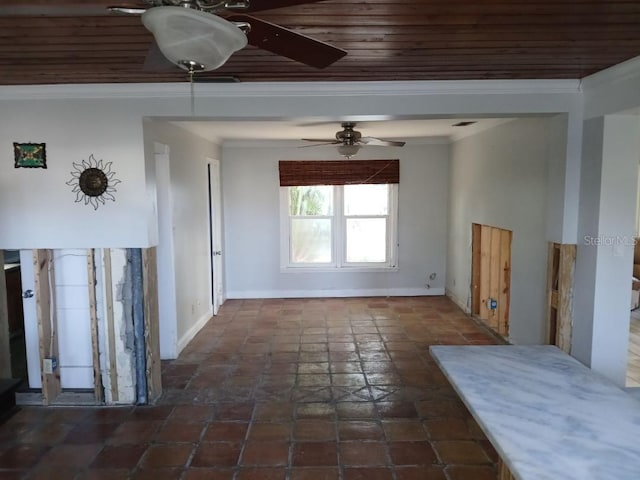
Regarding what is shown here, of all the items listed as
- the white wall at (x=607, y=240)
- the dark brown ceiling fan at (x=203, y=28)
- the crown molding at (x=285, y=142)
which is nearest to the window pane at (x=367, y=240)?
the crown molding at (x=285, y=142)

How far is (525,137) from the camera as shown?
14.0ft

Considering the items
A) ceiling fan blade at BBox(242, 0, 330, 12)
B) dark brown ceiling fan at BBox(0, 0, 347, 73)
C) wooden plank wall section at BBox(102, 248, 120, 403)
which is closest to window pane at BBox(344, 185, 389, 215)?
wooden plank wall section at BBox(102, 248, 120, 403)

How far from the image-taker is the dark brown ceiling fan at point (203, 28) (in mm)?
1224

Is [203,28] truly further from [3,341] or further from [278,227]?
[278,227]

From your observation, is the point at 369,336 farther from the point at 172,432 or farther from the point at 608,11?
the point at 608,11

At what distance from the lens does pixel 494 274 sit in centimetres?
534

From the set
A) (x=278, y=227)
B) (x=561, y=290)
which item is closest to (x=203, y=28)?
(x=561, y=290)

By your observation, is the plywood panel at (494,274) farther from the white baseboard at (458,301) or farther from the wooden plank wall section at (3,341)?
the wooden plank wall section at (3,341)

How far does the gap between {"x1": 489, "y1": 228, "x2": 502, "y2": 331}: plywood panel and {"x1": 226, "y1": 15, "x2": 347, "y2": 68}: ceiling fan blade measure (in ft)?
12.7

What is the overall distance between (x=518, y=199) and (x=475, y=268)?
1.59m

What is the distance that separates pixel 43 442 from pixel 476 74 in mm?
3778

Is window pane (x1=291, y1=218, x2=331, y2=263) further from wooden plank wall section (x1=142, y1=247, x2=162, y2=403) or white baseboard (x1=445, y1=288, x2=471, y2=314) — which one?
wooden plank wall section (x1=142, y1=247, x2=162, y2=403)

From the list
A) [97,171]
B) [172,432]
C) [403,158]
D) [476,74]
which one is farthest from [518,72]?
[403,158]

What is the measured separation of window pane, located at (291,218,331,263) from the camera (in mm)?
7008
